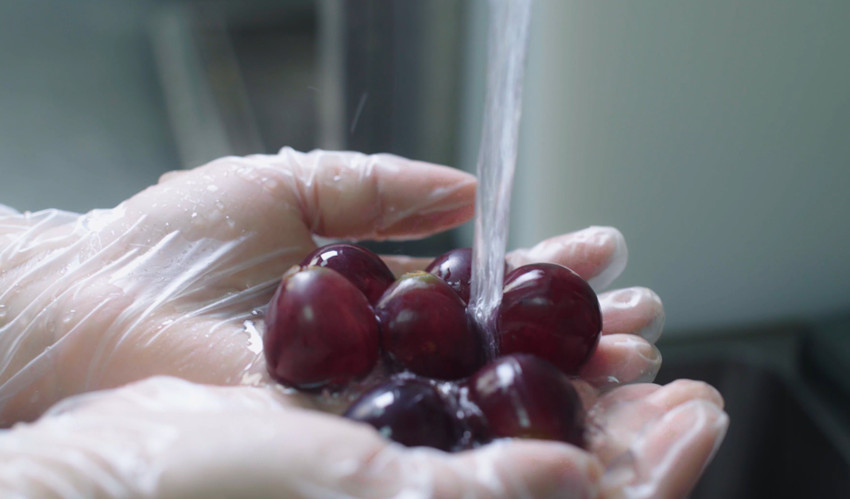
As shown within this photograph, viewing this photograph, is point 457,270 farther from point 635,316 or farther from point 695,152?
point 695,152

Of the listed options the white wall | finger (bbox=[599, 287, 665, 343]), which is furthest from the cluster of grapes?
the white wall

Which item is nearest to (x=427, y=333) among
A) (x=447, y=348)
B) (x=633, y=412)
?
(x=447, y=348)

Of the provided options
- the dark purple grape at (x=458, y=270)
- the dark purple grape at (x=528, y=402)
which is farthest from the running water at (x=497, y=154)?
the dark purple grape at (x=528, y=402)

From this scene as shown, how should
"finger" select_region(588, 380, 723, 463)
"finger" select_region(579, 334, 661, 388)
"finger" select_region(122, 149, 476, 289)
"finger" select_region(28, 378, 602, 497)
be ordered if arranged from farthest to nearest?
1. "finger" select_region(122, 149, 476, 289)
2. "finger" select_region(579, 334, 661, 388)
3. "finger" select_region(588, 380, 723, 463)
4. "finger" select_region(28, 378, 602, 497)

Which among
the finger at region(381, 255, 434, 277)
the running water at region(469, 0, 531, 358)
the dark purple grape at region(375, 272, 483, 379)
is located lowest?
the finger at region(381, 255, 434, 277)

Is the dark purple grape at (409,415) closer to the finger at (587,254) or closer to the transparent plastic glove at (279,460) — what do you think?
the transparent plastic glove at (279,460)

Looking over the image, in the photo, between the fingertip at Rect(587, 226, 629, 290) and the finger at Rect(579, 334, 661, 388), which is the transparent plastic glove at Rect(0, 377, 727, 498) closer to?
the finger at Rect(579, 334, 661, 388)

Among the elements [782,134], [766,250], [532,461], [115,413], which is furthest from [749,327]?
[115,413]
